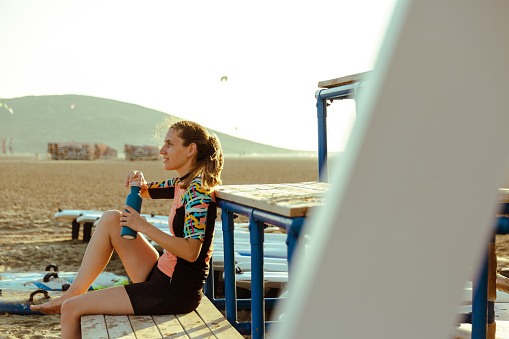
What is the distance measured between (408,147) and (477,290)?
0.63 m

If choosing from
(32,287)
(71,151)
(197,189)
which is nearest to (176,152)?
(197,189)

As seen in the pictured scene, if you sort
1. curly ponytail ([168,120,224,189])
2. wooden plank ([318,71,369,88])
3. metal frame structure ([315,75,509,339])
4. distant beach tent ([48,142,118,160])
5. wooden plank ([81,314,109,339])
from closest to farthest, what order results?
1. metal frame structure ([315,75,509,339])
2. wooden plank ([81,314,109,339])
3. curly ponytail ([168,120,224,189])
4. wooden plank ([318,71,369,88])
5. distant beach tent ([48,142,118,160])

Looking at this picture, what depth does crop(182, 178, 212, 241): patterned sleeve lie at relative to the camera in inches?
99.6

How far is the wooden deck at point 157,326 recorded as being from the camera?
7.66ft

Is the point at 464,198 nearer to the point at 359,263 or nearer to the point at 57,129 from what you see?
the point at 359,263

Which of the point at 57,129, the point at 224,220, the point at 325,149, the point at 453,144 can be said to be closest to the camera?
the point at 453,144

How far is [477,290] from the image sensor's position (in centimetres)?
221

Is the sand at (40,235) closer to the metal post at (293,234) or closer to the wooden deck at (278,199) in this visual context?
the wooden deck at (278,199)

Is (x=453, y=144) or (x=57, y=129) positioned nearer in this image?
(x=453, y=144)

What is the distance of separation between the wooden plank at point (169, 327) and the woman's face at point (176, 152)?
698 millimetres

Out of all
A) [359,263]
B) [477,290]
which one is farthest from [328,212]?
[477,290]

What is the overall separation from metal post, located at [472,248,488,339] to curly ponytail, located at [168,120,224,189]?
1243mm

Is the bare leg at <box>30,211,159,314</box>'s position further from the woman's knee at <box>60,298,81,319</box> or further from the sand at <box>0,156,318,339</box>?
the sand at <box>0,156,318,339</box>

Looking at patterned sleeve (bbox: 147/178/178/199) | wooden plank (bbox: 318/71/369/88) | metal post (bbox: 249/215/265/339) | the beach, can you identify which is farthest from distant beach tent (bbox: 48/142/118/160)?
metal post (bbox: 249/215/265/339)
